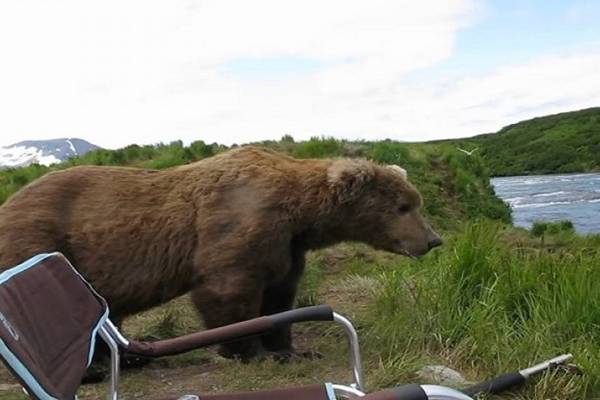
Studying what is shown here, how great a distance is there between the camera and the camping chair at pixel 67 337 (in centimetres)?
227

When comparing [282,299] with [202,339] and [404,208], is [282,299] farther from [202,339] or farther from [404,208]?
[202,339]

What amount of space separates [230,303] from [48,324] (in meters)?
2.09

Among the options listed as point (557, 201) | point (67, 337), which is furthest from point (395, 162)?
point (557, 201)

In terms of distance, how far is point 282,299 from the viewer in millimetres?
5223

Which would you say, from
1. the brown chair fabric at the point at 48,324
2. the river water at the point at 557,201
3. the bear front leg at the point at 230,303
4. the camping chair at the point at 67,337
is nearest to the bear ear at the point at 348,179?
the bear front leg at the point at 230,303

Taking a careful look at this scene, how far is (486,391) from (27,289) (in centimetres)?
224

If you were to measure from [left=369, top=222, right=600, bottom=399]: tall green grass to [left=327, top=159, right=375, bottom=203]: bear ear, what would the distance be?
0.81 metres

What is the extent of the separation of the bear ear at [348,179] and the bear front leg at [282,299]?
485 mm

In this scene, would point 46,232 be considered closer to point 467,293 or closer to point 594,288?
point 467,293

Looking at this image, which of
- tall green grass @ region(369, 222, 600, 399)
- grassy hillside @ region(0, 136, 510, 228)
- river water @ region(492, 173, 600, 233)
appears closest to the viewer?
tall green grass @ region(369, 222, 600, 399)

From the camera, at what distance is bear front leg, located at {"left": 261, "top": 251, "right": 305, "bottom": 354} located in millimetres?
5078

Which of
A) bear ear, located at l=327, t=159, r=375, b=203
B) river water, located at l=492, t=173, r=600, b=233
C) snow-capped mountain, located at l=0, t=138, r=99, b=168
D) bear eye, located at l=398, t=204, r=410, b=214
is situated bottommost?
river water, located at l=492, t=173, r=600, b=233

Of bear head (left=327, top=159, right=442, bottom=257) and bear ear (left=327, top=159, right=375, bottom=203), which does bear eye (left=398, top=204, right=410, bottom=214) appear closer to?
bear head (left=327, top=159, right=442, bottom=257)

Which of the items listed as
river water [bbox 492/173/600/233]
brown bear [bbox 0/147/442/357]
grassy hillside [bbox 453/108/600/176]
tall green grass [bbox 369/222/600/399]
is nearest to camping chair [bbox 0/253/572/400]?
tall green grass [bbox 369/222/600/399]
